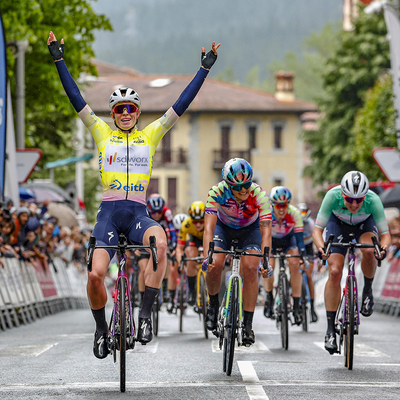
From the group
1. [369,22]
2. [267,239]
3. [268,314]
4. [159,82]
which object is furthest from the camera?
[159,82]

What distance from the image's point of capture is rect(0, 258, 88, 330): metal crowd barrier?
17.4 metres

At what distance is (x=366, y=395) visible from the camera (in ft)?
25.8

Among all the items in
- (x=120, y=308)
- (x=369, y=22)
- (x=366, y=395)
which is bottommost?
(x=366, y=395)

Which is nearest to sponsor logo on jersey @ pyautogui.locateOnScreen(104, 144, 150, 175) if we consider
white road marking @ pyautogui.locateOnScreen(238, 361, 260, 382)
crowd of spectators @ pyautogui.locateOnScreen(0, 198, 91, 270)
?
white road marking @ pyautogui.locateOnScreen(238, 361, 260, 382)

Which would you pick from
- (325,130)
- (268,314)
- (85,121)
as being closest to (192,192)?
(325,130)

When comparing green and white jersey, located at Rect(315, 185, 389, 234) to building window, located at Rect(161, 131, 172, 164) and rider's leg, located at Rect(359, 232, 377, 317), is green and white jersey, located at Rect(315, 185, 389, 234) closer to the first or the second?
rider's leg, located at Rect(359, 232, 377, 317)

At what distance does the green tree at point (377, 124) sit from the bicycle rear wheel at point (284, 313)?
72.6 ft

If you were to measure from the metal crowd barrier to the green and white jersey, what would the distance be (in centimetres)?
725

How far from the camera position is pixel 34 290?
2022 centimetres

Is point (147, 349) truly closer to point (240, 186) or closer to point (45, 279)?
point (240, 186)

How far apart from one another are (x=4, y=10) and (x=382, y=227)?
1625 cm

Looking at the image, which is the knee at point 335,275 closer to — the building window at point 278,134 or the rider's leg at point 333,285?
the rider's leg at point 333,285

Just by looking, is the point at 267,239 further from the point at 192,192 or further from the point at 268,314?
the point at 192,192

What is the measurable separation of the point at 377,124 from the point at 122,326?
3049cm
